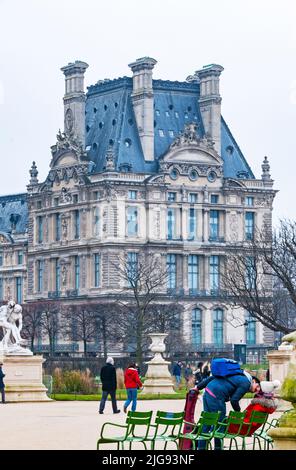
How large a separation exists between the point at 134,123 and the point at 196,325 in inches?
538

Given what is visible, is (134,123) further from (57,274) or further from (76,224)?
(57,274)

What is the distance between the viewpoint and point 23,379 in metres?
48.1

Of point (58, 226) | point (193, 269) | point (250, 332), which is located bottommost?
point (250, 332)

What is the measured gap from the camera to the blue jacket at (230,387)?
74.9ft

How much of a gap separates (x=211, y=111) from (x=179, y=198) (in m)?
6.31

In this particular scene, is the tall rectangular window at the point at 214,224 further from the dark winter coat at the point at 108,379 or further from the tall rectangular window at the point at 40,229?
the dark winter coat at the point at 108,379

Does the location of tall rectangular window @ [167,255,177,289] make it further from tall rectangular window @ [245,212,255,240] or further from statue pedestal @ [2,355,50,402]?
statue pedestal @ [2,355,50,402]

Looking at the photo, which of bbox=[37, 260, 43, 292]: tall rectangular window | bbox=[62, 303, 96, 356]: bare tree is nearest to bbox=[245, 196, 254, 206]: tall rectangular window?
bbox=[37, 260, 43, 292]: tall rectangular window

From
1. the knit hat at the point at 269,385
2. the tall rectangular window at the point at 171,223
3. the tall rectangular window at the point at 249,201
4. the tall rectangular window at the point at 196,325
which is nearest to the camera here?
the knit hat at the point at 269,385

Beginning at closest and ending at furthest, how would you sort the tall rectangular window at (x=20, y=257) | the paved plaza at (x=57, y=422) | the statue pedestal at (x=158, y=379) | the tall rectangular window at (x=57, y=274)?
the paved plaza at (x=57, y=422) → the statue pedestal at (x=158, y=379) → the tall rectangular window at (x=57, y=274) → the tall rectangular window at (x=20, y=257)

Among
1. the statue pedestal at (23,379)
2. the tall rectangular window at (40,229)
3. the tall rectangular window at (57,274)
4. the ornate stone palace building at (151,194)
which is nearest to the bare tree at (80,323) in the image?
the ornate stone palace building at (151,194)

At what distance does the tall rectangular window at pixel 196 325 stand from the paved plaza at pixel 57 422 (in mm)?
67413

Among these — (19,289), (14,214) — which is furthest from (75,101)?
(14,214)

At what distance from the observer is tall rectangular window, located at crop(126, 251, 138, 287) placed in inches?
4293
